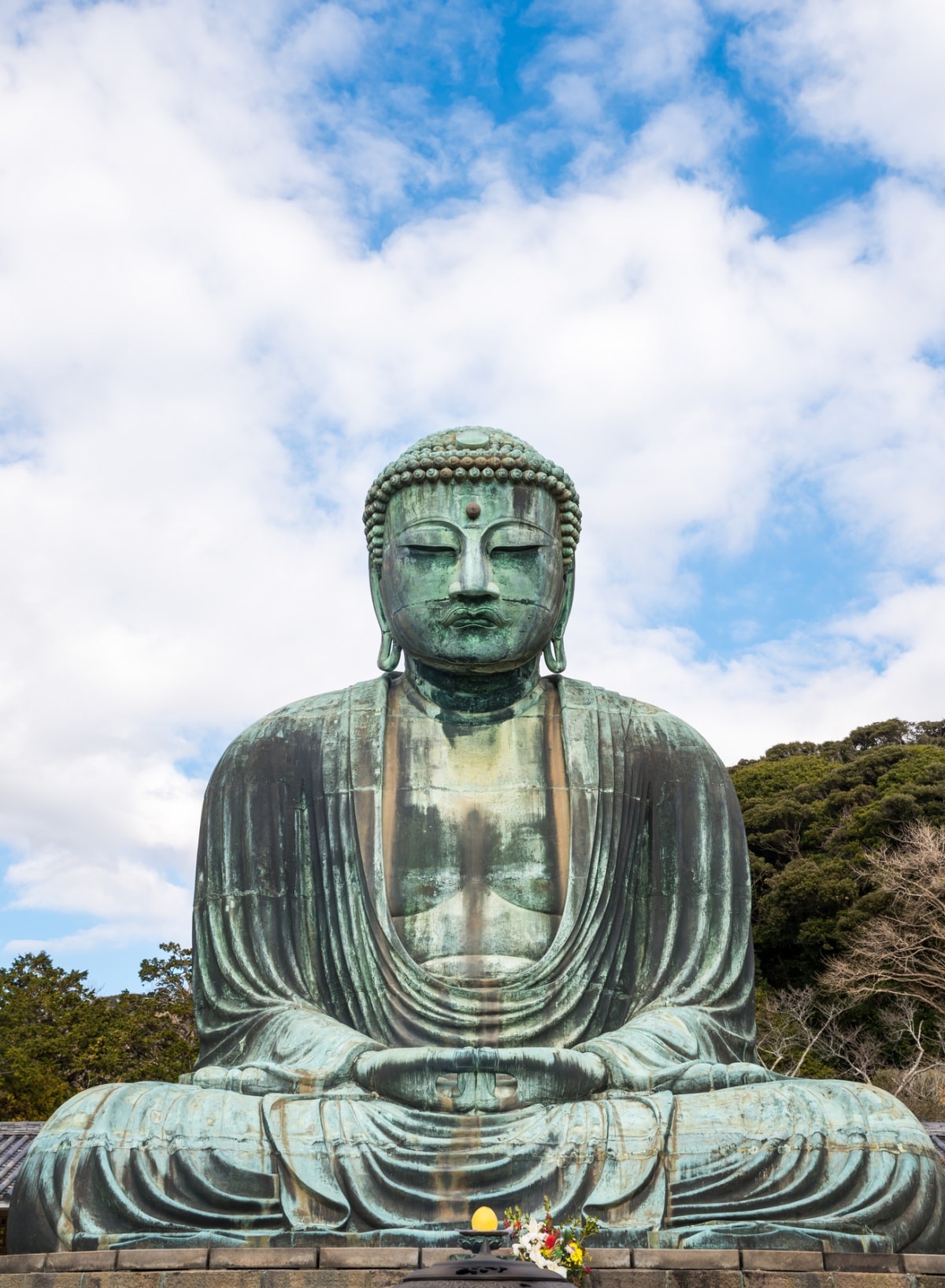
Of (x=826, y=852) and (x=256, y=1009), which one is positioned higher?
(x=826, y=852)

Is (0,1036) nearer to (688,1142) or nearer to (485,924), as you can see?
(485,924)

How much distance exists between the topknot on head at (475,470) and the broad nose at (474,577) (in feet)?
1.42

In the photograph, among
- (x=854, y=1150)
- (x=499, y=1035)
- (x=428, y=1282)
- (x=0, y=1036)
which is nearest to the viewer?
(x=428, y=1282)

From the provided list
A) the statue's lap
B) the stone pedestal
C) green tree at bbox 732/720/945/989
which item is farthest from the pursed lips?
green tree at bbox 732/720/945/989

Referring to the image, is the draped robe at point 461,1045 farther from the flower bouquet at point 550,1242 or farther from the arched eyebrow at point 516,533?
the arched eyebrow at point 516,533

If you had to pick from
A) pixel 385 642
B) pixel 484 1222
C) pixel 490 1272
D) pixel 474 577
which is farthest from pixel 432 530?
pixel 490 1272

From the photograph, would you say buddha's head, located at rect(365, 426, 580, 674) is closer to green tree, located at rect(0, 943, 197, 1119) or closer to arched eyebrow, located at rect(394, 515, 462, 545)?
arched eyebrow, located at rect(394, 515, 462, 545)

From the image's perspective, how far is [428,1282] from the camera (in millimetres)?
3400

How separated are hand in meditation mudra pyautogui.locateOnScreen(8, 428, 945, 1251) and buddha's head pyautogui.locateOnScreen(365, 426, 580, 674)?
0.02 metres

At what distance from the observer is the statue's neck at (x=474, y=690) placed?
8.17 metres

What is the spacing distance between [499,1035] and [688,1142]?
4.10 ft

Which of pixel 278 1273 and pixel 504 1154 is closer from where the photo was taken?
pixel 278 1273

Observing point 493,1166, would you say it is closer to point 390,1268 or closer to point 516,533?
point 390,1268

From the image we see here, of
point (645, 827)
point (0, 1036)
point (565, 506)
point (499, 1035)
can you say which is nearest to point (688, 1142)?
point (499, 1035)
